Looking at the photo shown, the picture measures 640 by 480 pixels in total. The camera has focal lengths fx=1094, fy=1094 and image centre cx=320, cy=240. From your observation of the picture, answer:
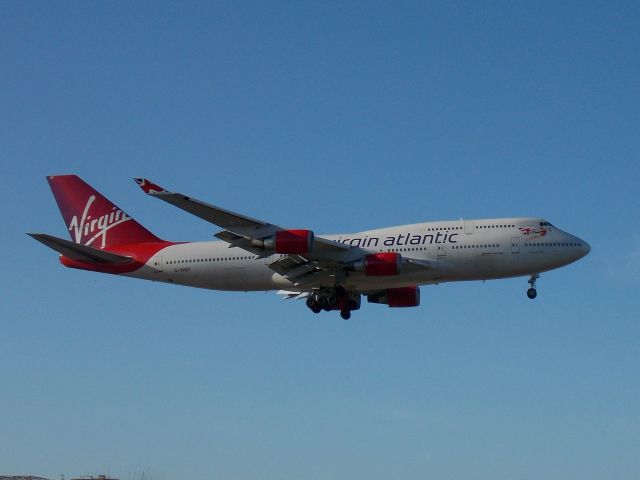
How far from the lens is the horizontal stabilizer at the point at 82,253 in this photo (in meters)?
65.8

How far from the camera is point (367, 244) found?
218 feet

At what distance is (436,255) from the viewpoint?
211 feet

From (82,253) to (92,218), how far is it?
6459 millimetres

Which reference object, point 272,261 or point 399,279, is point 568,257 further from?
point 272,261

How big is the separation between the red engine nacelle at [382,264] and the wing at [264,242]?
1.13 metres

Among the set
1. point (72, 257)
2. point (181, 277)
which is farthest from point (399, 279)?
point (72, 257)

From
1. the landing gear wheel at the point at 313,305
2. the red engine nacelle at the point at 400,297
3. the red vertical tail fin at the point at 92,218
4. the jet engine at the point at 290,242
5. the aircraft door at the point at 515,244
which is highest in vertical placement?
the red vertical tail fin at the point at 92,218

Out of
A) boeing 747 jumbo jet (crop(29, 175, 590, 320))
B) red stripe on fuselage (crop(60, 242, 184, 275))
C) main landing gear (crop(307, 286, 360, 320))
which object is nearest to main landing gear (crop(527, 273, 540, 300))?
boeing 747 jumbo jet (crop(29, 175, 590, 320))

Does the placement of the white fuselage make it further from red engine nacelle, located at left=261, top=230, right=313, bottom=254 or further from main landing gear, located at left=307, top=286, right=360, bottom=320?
red engine nacelle, located at left=261, top=230, right=313, bottom=254

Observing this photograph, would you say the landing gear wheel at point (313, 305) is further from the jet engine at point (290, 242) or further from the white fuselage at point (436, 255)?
the jet engine at point (290, 242)

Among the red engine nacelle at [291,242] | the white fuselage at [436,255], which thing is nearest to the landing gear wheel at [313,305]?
the white fuselage at [436,255]

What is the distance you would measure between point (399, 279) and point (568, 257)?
1006cm

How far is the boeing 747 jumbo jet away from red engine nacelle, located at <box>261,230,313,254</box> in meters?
0.06

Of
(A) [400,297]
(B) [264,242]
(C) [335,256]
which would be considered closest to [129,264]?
(B) [264,242]
